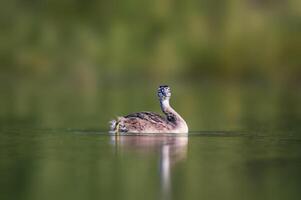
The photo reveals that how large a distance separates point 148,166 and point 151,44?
23534 millimetres

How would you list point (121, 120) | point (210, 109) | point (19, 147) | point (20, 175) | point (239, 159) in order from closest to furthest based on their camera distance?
point (20, 175) < point (239, 159) < point (19, 147) < point (121, 120) < point (210, 109)

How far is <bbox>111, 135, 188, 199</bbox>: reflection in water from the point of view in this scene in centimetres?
1852

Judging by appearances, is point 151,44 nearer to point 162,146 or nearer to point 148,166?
point 162,146

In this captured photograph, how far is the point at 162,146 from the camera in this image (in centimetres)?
2083

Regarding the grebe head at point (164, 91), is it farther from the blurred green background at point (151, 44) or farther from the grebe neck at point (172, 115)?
the blurred green background at point (151, 44)

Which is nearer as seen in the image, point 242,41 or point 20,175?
point 20,175

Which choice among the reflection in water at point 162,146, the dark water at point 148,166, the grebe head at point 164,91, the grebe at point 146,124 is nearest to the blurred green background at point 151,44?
the grebe head at point 164,91

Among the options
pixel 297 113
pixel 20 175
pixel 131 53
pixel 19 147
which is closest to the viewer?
pixel 20 175

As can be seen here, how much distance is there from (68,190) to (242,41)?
2677 cm

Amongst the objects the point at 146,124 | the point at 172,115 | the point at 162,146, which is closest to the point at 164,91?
the point at 172,115

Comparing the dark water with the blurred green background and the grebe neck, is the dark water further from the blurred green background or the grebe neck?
the blurred green background

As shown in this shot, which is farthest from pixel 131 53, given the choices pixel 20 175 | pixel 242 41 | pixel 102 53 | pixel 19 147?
pixel 20 175

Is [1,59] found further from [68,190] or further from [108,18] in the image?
[68,190]

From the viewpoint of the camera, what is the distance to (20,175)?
698 inches
